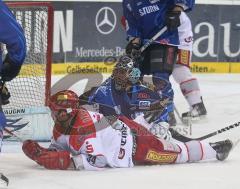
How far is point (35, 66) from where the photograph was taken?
14.5 ft

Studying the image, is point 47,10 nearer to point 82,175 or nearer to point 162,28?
point 162,28

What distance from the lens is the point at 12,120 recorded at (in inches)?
162

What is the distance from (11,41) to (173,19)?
188 centimetres

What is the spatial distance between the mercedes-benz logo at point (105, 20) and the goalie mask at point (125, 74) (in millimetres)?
3109

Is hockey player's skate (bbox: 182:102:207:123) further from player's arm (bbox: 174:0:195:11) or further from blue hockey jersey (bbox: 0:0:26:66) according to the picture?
blue hockey jersey (bbox: 0:0:26:66)

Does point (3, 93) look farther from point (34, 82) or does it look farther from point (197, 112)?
point (197, 112)

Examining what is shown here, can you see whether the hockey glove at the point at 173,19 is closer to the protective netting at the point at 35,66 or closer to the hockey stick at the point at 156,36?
the hockey stick at the point at 156,36

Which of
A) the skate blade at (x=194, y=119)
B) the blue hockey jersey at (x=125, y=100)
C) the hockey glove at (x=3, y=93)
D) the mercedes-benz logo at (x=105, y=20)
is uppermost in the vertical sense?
the mercedes-benz logo at (x=105, y=20)

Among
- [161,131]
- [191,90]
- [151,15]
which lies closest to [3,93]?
[161,131]

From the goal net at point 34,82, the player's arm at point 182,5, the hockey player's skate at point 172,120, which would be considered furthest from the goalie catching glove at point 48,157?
the player's arm at point 182,5

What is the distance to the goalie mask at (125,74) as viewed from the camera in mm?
4000

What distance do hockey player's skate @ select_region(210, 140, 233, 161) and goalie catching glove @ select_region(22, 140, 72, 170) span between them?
32.5 inches

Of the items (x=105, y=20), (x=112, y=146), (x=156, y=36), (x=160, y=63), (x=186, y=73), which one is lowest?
(x=112, y=146)

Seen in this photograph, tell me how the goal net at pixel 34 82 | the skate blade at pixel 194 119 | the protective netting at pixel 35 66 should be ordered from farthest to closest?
the skate blade at pixel 194 119
the protective netting at pixel 35 66
the goal net at pixel 34 82
